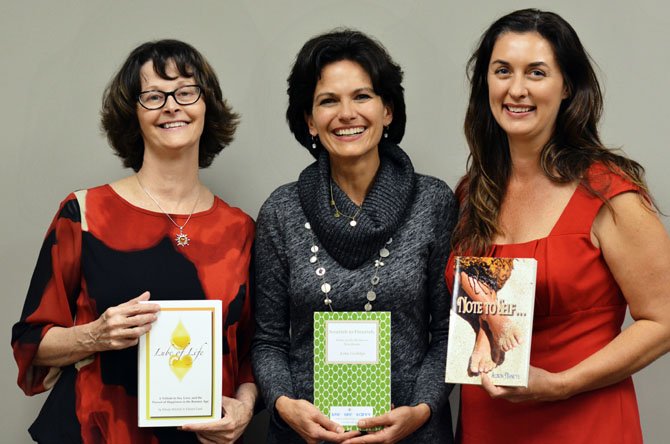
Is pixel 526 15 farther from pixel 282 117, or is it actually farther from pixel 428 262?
pixel 282 117

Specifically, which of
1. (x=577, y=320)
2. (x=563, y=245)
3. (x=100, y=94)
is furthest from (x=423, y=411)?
(x=100, y=94)

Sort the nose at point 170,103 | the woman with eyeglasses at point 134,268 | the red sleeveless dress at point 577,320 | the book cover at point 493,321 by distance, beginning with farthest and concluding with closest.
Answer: the nose at point 170,103
the woman with eyeglasses at point 134,268
the red sleeveless dress at point 577,320
the book cover at point 493,321

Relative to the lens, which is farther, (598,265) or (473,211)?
(473,211)

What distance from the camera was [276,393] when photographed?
2.29 meters

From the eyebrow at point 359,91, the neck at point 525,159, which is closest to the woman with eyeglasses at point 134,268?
the eyebrow at point 359,91

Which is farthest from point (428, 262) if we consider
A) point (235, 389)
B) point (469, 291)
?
point (235, 389)

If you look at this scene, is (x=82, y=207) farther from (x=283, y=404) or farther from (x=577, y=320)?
(x=577, y=320)

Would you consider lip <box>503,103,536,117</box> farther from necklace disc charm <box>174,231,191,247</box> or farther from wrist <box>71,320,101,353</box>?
wrist <box>71,320,101,353</box>

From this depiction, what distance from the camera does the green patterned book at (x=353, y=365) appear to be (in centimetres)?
218

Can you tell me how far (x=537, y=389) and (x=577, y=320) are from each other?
22cm

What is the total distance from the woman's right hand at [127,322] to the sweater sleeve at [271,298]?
39 cm

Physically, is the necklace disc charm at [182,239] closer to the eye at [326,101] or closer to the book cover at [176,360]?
the book cover at [176,360]

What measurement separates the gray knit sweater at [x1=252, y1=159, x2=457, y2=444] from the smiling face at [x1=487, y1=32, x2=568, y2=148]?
336mm

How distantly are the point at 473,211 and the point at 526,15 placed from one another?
55 centimetres
